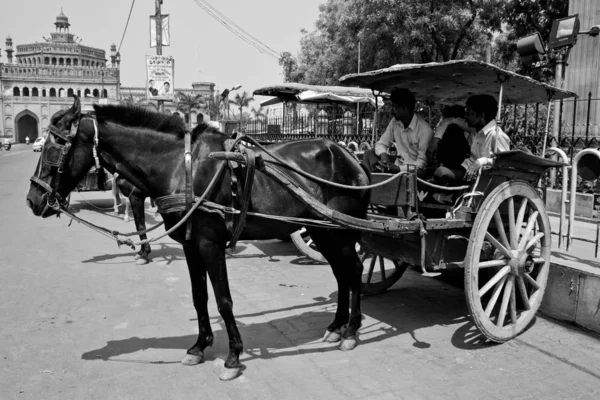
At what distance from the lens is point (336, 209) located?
4.17 meters

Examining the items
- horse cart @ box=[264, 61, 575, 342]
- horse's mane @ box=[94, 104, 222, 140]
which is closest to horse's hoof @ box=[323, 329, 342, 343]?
horse cart @ box=[264, 61, 575, 342]

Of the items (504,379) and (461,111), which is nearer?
(504,379)

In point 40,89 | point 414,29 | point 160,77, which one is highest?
point 40,89

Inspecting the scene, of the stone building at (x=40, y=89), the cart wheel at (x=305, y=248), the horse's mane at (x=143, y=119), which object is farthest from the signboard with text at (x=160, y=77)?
the stone building at (x=40, y=89)

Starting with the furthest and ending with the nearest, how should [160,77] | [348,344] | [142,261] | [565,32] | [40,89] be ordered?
[40,89] → [160,77] → [142,261] → [565,32] → [348,344]

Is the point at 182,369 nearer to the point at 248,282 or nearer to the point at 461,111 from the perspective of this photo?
the point at 248,282

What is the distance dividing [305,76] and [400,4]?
962 cm

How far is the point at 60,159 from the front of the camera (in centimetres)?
350

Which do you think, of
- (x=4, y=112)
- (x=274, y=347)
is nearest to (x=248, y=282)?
(x=274, y=347)

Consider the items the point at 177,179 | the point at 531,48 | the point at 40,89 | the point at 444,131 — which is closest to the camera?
the point at 177,179

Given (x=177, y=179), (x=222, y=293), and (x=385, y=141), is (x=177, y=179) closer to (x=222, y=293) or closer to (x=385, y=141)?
(x=222, y=293)

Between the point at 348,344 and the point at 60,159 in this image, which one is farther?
the point at 348,344

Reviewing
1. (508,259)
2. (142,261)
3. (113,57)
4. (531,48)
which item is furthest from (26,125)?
(508,259)

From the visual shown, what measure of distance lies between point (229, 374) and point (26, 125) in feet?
275
